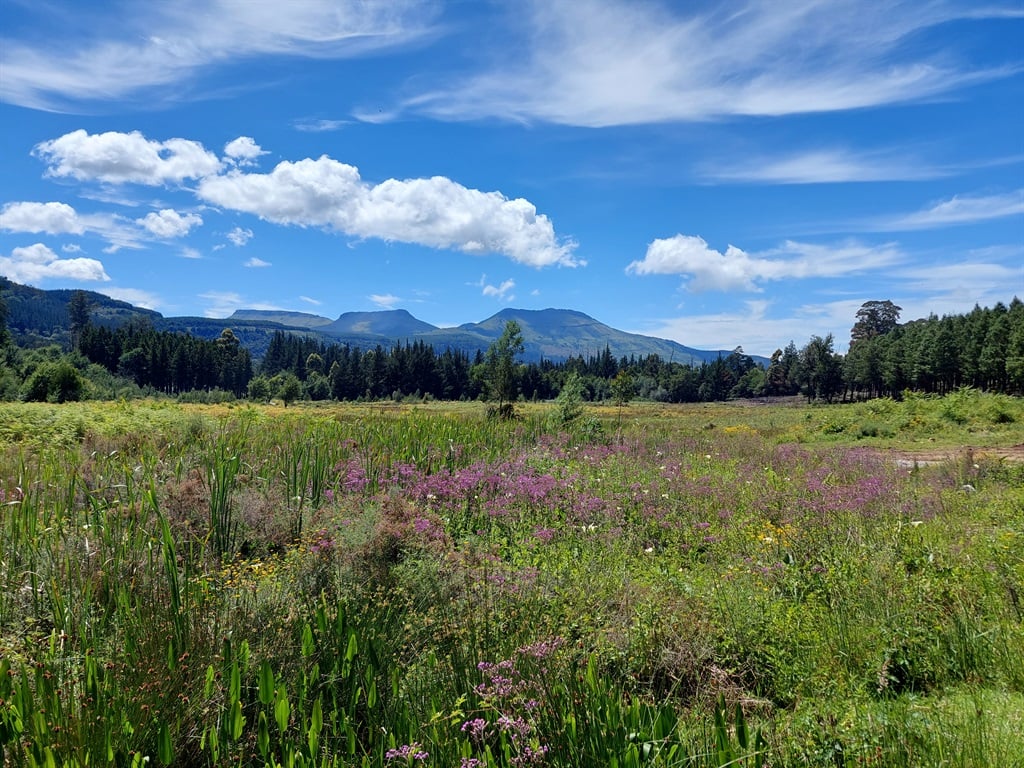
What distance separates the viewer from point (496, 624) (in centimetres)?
325

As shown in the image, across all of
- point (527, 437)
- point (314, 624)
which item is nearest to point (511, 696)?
point (314, 624)

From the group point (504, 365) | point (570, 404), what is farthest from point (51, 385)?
point (570, 404)

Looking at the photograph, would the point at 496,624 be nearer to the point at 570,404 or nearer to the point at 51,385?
the point at 570,404

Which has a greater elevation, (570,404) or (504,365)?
(504,365)

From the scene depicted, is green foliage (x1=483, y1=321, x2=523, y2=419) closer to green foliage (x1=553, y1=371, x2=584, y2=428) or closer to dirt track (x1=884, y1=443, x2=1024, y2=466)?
green foliage (x1=553, y1=371, x2=584, y2=428)

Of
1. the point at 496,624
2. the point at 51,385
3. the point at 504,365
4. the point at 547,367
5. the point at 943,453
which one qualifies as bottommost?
the point at 51,385

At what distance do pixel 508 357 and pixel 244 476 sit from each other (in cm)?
2174

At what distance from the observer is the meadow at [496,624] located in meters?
Result: 2.08

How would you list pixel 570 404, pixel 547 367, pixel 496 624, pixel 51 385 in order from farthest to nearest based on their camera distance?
pixel 547 367, pixel 51 385, pixel 570 404, pixel 496 624

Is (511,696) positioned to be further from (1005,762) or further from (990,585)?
(990,585)

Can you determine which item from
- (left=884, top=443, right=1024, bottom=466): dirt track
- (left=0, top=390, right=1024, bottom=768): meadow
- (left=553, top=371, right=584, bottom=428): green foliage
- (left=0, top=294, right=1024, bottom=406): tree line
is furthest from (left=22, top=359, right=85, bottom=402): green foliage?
(left=884, top=443, right=1024, bottom=466): dirt track

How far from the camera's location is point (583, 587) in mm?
4297

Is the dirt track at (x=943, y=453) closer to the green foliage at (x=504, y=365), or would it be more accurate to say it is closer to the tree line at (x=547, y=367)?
the green foliage at (x=504, y=365)

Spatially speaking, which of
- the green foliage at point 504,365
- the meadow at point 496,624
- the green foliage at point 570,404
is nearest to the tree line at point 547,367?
the green foliage at point 504,365
